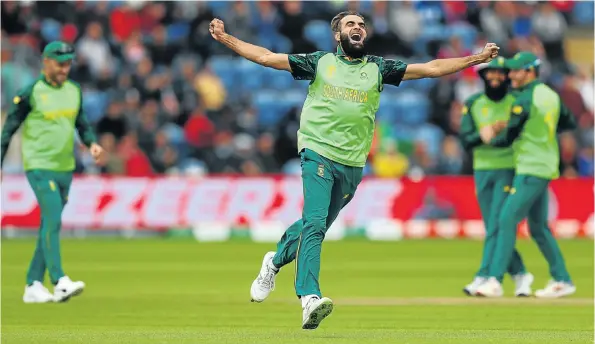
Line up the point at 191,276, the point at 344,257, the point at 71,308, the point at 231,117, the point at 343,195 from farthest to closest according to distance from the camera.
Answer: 1. the point at 231,117
2. the point at 344,257
3. the point at 191,276
4. the point at 71,308
5. the point at 343,195

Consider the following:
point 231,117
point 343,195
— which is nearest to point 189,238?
point 231,117

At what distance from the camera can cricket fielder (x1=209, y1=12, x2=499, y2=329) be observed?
11.2 m

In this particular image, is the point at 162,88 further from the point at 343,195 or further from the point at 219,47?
the point at 343,195

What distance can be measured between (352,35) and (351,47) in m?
0.10

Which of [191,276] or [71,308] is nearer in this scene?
[71,308]

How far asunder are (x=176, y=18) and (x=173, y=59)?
1236 millimetres

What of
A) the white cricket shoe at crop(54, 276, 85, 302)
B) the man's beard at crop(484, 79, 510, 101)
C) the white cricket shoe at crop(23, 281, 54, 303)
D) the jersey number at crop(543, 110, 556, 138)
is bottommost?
the white cricket shoe at crop(23, 281, 54, 303)

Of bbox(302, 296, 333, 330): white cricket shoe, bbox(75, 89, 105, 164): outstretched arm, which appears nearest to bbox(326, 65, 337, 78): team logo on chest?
bbox(302, 296, 333, 330): white cricket shoe

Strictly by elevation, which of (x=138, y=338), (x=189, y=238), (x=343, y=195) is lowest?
(x=189, y=238)

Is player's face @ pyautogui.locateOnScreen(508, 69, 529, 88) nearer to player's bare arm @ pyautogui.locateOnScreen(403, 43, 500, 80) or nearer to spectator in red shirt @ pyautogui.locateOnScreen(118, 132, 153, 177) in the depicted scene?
player's bare arm @ pyautogui.locateOnScreen(403, 43, 500, 80)

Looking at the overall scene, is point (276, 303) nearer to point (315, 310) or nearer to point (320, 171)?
point (320, 171)

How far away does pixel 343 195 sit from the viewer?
11.5 m

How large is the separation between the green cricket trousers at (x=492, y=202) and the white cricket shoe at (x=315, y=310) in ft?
17.2

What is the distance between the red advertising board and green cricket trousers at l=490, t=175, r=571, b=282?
10485 millimetres
